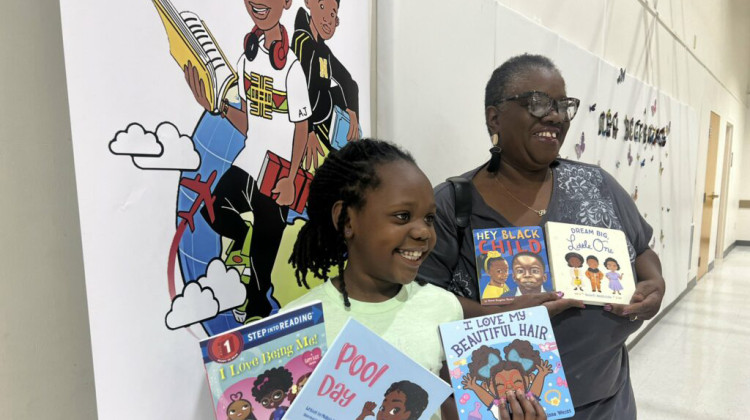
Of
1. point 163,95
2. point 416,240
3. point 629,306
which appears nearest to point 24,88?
point 163,95

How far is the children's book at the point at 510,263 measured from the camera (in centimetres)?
116

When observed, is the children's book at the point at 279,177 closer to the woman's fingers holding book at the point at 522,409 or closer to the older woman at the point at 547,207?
the older woman at the point at 547,207

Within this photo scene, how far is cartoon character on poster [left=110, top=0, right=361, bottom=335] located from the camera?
90 centimetres

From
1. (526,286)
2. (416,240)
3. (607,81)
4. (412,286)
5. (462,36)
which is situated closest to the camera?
(416,240)

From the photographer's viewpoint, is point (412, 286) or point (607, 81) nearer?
point (412, 286)

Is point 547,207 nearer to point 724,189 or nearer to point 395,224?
point 395,224

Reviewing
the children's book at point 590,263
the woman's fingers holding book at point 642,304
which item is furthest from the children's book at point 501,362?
the woman's fingers holding book at point 642,304

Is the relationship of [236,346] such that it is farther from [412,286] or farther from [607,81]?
[607,81]

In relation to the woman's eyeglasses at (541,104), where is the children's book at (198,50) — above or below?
above

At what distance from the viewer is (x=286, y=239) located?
1.16 meters

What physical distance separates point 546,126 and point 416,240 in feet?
1.91

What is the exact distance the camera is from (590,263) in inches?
48.2

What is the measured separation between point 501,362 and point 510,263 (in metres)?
0.32

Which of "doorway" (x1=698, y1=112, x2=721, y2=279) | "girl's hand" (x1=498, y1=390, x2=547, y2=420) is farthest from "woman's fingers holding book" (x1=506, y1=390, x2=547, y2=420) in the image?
"doorway" (x1=698, y1=112, x2=721, y2=279)
